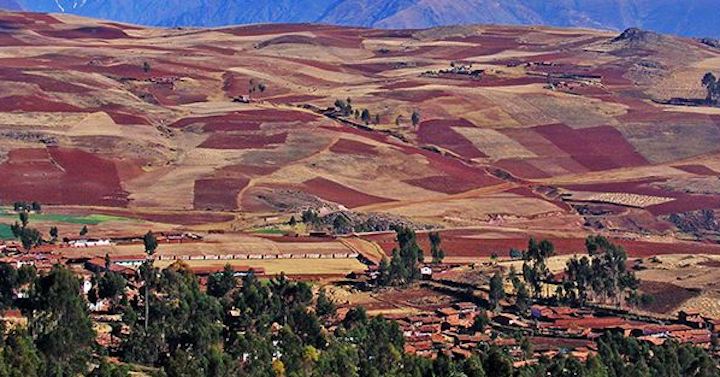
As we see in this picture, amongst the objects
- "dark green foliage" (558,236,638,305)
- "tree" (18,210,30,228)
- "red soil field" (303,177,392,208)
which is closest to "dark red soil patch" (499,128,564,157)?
"red soil field" (303,177,392,208)

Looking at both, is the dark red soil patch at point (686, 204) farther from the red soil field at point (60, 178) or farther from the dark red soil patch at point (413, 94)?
the dark red soil patch at point (413, 94)

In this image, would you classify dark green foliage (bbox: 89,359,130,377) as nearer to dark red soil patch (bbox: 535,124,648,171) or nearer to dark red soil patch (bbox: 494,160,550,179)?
dark red soil patch (bbox: 494,160,550,179)

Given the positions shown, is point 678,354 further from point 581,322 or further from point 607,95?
point 607,95

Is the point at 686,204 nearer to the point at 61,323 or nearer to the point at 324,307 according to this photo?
the point at 324,307

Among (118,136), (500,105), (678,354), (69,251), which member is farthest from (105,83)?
(678,354)

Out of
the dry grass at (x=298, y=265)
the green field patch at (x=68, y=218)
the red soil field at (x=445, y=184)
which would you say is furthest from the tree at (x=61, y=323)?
the red soil field at (x=445, y=184)

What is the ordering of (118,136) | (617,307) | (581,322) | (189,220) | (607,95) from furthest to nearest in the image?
(607,95) < (118,136) < (189,220) < (617,307) < (581,322)

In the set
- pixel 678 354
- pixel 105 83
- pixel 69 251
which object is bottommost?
pixel 678 354
